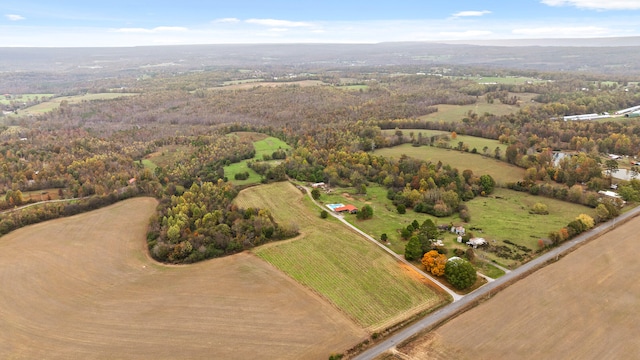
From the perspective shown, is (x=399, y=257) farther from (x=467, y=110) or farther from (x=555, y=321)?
(x=467, y=110)

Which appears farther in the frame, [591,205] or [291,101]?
[291,101]

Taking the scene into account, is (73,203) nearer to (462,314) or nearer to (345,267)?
(345,267)

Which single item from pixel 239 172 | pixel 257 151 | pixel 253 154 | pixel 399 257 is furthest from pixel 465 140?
pixel 399 257

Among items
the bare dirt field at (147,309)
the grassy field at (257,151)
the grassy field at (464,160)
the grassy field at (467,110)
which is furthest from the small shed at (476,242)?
the grassy field at (467,110)

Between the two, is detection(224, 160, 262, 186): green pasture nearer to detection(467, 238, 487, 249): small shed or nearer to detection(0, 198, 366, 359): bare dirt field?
detection(0, 198, 366, 359): bare dirt field

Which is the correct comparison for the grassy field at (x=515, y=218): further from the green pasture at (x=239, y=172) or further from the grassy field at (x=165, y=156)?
the grassy field at (x=165, y=156)

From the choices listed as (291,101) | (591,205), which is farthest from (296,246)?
(291,101)
